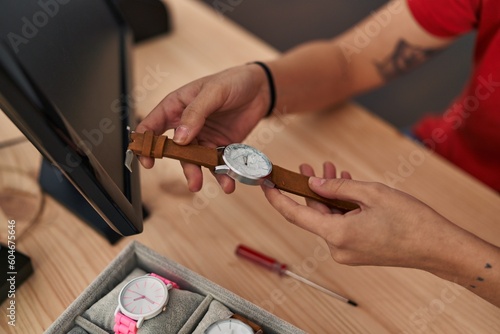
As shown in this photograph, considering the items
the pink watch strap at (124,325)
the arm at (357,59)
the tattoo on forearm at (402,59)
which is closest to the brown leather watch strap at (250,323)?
the pink watch strap at (124,325)

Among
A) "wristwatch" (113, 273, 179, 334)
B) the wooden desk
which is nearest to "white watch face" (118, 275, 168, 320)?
"wristwatch" (113, 273, 179, 334)

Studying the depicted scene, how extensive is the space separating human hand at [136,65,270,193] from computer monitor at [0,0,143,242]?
0.06 metres

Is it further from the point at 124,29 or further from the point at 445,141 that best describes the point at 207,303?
the point at 445,141

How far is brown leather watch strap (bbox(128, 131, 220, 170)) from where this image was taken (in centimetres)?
65

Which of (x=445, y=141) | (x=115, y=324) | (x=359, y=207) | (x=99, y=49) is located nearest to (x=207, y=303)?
(x=115, y=324)

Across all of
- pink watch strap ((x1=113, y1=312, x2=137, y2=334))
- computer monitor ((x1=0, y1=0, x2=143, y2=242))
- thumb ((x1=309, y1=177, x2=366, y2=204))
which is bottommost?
thumb ((x1=309, y1=177, x2=366, y2=204))

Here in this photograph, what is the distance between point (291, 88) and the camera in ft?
3.27

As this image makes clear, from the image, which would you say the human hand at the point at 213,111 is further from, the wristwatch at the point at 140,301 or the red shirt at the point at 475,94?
the red shirt at the point at 475,94

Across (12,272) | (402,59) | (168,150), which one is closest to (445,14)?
(402,59)

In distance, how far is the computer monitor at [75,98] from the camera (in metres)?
0.47

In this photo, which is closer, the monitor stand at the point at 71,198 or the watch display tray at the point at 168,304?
the watch display tray at the point at 168,304

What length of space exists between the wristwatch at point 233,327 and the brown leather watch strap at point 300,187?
195mm

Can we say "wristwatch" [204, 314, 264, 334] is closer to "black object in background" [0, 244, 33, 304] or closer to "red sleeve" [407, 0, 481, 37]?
"black object in background" [0, 244, 33, 304]

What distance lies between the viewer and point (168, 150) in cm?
66
